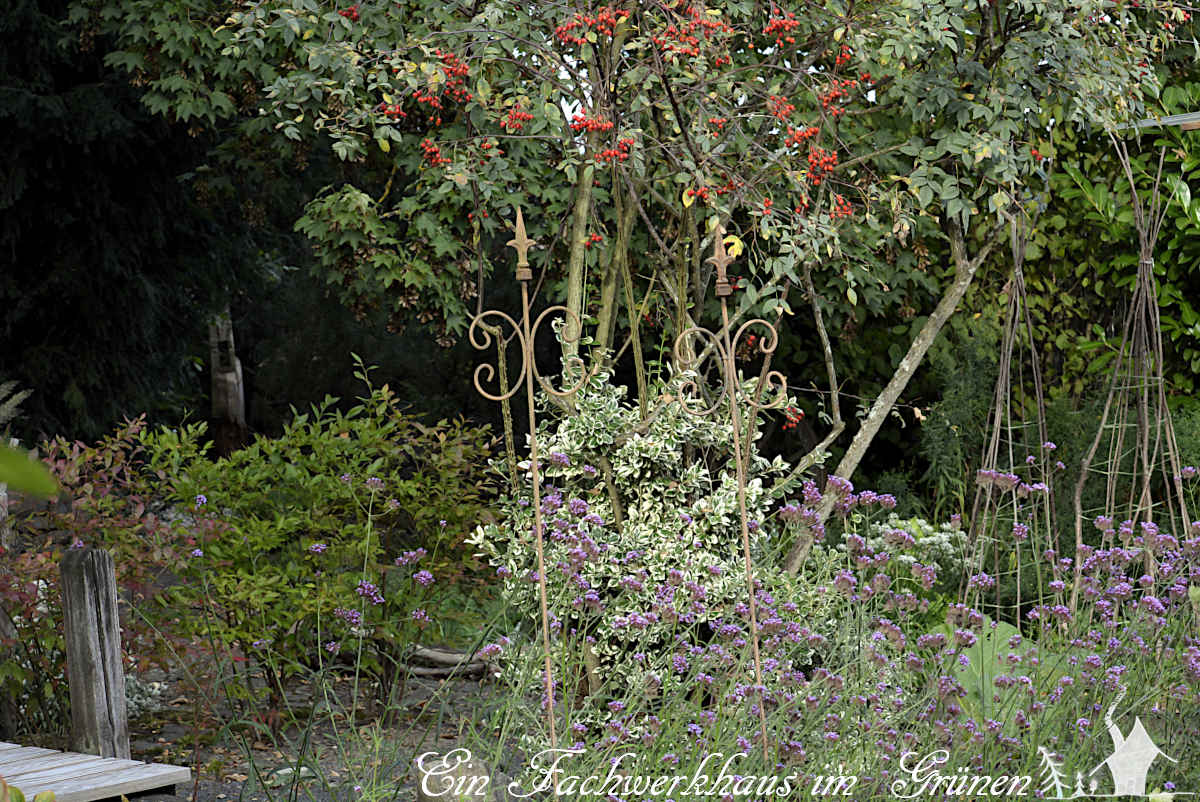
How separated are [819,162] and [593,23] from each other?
0.91 meters

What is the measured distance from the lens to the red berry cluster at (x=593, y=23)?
12.3 ft

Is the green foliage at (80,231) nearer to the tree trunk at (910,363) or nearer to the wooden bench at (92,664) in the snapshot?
the wooden bench at (92,664)

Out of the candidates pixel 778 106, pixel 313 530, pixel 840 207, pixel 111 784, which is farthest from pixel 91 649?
pixel 840 207

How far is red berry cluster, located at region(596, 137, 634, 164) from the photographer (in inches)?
150

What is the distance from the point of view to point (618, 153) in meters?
3.83

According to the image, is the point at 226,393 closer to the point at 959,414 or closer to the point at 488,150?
the point at 488,150

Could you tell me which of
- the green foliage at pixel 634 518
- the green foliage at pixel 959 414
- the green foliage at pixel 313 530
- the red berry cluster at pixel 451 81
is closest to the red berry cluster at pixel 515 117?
the red berry cluster at pixel 451 81

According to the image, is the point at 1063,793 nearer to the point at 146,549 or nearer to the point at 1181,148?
the point at 146,549

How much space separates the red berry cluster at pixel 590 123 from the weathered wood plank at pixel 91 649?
1961mm

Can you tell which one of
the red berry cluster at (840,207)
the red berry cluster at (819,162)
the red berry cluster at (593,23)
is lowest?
the red berry cluster at (840,207)

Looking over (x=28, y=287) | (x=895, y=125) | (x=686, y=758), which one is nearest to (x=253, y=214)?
(x=28, y=287)

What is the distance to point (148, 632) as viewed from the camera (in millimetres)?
3570

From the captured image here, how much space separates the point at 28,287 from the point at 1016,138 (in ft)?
20.9

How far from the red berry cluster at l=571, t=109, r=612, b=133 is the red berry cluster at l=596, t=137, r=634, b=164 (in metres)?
0.07
